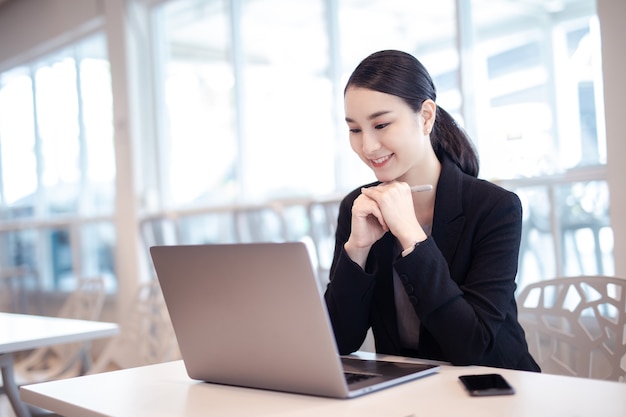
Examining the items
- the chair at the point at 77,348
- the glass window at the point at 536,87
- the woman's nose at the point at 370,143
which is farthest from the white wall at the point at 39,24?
the woman's nose at the point at 370,143

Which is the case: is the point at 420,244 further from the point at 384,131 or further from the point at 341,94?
the point at 341,94

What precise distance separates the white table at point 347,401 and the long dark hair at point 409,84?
1.90 ft

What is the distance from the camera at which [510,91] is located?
313 centimetres

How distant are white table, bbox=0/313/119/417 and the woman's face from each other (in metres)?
1.09

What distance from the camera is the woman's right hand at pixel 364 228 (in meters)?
1.44

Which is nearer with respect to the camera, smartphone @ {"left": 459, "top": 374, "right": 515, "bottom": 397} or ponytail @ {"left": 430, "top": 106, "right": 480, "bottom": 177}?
smartphone @ {"left": 459, "top": 374, "right": 515, "bottom": 397}

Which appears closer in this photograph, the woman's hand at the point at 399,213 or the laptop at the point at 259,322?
the laptop at the point at 259,322

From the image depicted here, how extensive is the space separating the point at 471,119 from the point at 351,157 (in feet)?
2.76

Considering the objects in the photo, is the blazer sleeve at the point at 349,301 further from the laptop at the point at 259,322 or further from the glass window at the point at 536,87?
the glass window at the point at 536,87

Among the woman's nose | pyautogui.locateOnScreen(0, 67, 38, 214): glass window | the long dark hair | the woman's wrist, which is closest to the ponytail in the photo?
the long dark hair

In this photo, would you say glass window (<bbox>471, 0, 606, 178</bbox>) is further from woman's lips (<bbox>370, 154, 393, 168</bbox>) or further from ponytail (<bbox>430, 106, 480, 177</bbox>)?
woman's lips (<bbox>370, 154, 393, 168</bbox>)

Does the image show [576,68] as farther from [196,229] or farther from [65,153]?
[65,153]

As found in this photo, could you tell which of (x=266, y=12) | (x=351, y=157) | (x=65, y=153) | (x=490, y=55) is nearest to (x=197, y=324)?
(x=490, y=55)

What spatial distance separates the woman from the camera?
131 centimetres
